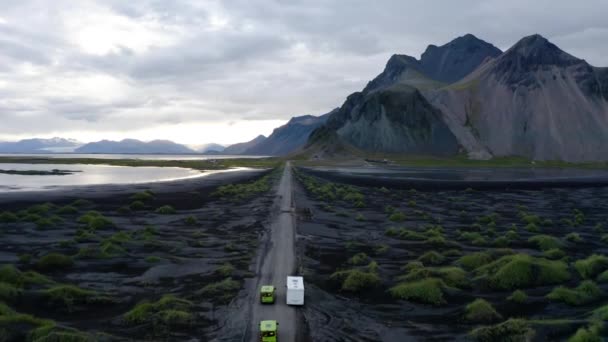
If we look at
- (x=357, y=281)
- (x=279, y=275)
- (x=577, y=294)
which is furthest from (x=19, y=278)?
(x=577, y=294)

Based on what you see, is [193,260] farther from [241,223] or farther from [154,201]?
[154,201]

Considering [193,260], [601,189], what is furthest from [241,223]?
[601,189]

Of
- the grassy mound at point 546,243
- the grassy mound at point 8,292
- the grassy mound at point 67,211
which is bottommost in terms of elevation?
the grassy mound at point 546,243

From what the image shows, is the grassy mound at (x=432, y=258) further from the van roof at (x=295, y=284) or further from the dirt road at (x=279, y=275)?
the van roof at (x=295, y=284)

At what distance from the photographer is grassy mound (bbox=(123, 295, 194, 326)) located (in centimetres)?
2594

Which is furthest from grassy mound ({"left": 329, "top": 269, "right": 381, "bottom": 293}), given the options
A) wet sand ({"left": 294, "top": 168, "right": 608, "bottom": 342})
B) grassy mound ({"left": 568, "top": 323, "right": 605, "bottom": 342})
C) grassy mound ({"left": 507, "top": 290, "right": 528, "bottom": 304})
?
grassy mound ({"left": 568, "top": 323, "right": 605, "bottom": 342})

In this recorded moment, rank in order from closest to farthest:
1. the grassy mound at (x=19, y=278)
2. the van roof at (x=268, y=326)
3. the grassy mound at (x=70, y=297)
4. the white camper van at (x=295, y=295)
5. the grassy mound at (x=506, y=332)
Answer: the van roof at (x=268, y=326)
the grassy mound at (x=506, y=332)
the white camper van at (x=295, y=295)
the grassy mound at (x=70, y=297)
the grassy mound at (x=19, y=278)

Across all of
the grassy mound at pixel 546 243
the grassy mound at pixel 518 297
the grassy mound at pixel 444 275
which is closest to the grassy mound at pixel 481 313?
the grassy mound at pixel 518 297

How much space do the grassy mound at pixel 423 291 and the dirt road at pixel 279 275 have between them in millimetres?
8896

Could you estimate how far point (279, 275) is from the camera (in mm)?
36094

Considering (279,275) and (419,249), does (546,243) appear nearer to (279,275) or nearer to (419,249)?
(419,249)

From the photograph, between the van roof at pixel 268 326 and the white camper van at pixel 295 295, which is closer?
the van roof at pixel 268 326

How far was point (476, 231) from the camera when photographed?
196ft

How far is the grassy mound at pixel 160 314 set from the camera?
1021 inches
